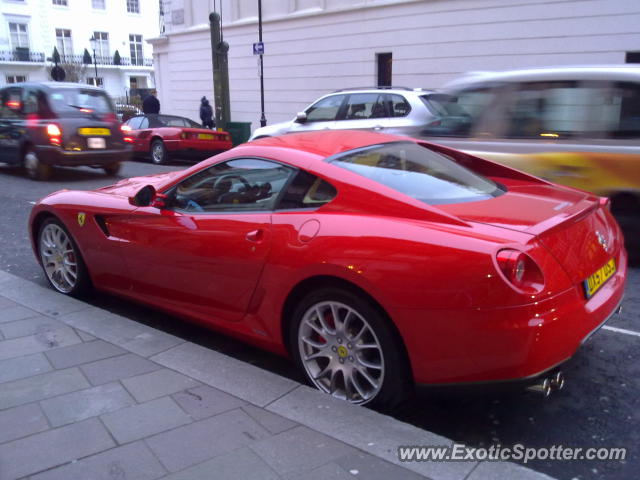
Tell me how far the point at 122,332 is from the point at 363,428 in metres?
1.91

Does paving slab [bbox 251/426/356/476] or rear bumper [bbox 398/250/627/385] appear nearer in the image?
paving slab [bbox 251/426/356/476]

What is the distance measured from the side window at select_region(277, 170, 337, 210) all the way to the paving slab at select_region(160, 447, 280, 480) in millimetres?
1354

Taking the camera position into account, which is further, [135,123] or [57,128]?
[135,123]

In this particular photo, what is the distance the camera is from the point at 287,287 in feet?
10.6

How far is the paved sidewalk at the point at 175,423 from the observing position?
245cm

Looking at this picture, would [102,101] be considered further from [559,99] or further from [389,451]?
[389,451]

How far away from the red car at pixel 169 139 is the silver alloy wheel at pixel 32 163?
149 inches

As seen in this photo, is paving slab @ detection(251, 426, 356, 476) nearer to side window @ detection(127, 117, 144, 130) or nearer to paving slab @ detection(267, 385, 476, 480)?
paving slab @ detection(267, 385, 476, 480)

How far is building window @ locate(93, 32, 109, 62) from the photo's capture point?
54.1m

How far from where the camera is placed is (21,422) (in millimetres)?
2842

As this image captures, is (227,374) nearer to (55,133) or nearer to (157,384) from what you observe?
(157,384)

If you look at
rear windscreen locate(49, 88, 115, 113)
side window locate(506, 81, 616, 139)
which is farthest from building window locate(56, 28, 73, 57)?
side window locate(506, 81, 616, 139)

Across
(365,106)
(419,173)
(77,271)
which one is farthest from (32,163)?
(419,173)

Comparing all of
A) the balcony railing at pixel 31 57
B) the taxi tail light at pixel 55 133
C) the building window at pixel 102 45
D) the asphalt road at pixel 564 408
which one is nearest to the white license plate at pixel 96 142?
the taxi tail light at pixel 55 133
